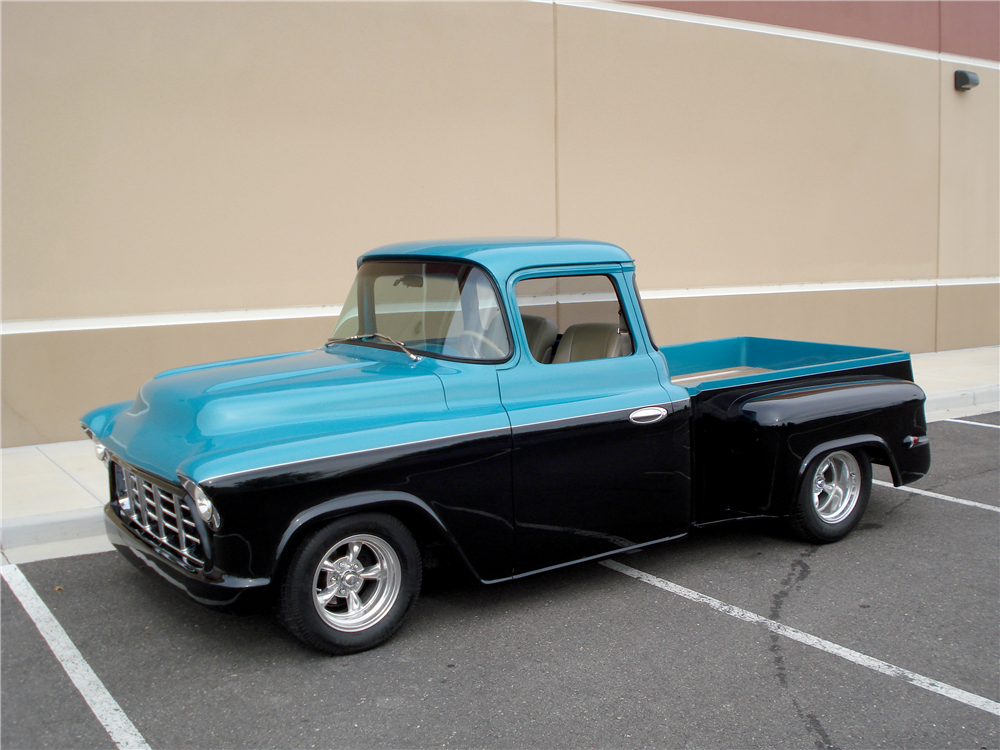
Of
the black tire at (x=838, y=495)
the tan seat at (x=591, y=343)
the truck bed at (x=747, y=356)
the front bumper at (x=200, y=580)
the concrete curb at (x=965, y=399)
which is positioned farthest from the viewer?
the concrete curb at (x=965, y=399)

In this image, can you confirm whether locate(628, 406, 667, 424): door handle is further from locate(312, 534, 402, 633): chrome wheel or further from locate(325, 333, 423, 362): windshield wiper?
locate(312, 534, 402, 633): chrome wheel

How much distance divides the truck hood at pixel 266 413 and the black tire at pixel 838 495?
2.53 metres

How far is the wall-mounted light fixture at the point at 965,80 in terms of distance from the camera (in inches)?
520

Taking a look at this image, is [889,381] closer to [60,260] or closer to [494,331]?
[494,331]

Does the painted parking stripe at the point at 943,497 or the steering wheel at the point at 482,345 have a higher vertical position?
the steering wheel at the point at 482,345

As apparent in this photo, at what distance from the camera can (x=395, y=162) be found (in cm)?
892

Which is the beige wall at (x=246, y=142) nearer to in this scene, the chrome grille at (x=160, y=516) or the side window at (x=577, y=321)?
the chrome grille at (x=160, y=516)

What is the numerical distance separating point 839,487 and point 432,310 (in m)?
2.82

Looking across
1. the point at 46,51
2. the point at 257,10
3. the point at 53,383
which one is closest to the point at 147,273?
the point at 53,383

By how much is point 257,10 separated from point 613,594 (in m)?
6.51

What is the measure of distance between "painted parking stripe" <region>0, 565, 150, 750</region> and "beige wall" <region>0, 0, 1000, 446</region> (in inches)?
137

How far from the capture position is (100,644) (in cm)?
400

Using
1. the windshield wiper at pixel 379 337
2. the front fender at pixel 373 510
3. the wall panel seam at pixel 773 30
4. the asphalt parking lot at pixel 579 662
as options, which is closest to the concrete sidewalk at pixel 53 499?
the asphalt parking lot at pixel 579 662

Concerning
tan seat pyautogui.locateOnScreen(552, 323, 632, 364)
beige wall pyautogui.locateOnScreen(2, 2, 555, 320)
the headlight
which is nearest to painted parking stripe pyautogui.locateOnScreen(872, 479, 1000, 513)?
tan seat pyautogui.locateOnScreen(552, 323, 632, 364)
